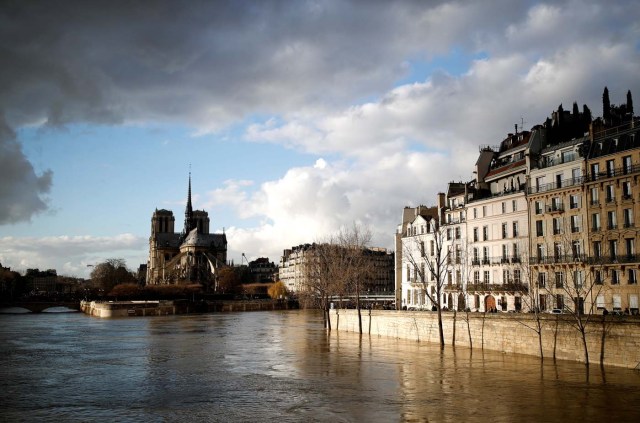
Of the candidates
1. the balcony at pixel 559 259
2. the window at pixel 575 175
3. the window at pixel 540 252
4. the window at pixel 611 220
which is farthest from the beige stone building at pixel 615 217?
the window at pixel 540 252

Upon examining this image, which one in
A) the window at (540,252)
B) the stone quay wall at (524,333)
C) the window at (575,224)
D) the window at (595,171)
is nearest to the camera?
the stone quay wall at (524,333)

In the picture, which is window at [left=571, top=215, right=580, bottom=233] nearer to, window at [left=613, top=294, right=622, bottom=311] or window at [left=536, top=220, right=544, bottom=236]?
window at [left=536, top=220, right=544, bottom=236]

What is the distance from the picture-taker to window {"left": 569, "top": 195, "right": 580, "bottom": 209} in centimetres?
5500

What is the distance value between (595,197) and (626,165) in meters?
3.91

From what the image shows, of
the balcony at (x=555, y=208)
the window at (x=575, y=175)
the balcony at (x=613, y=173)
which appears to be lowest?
the balcony at (x=555, y=208)

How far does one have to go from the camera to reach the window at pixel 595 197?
174 feet

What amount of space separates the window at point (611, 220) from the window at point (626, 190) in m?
1.63

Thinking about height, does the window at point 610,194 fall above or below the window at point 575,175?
below

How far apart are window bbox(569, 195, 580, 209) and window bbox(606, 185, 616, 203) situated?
307cm

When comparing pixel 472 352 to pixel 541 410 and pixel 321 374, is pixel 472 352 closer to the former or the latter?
pixel 321 374

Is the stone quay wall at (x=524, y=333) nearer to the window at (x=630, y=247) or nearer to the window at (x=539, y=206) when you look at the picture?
the window at (x=630, y=247)

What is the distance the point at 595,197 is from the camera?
5341 centimetres

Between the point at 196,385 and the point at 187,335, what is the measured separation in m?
38.1

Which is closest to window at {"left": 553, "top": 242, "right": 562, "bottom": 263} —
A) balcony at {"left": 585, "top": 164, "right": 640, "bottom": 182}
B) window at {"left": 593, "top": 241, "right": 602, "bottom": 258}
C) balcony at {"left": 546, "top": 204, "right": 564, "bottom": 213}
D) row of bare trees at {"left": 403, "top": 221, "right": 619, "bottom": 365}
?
row of bare trees at {"left": 403, "top": 221, "right": 619, "bottom": 365}
